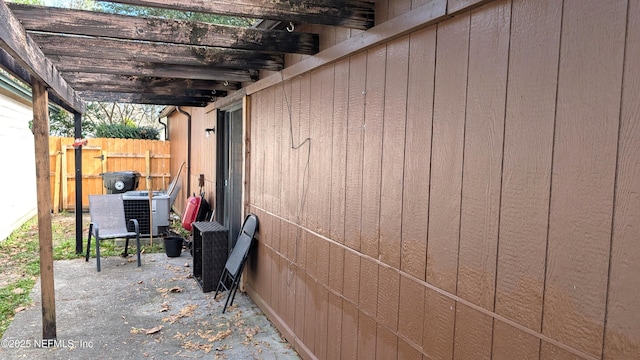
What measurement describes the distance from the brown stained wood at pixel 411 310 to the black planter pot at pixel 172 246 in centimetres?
469

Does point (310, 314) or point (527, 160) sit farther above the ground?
point (527, 160)

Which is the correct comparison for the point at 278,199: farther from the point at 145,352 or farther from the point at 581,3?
the point at 581,3

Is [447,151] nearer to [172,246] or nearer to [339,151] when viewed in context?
[339,151]

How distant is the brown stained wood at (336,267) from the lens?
2.65 meters

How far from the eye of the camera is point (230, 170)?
5.73 m

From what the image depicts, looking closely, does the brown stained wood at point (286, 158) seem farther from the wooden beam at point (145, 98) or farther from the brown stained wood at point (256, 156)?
the wooden beam at point (145, 98)

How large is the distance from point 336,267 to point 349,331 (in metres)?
0.39

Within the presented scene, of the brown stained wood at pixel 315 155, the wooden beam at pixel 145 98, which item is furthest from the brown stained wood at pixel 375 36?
the wooden beam at pixel 145 98

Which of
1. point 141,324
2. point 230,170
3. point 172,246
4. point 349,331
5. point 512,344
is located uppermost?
point 230,170

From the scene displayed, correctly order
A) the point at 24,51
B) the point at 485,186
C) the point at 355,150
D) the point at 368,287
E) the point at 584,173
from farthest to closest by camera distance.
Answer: the point at 24,51, the point at 355,150, the point at 368,287, the point at 485,186, the point at 584,173

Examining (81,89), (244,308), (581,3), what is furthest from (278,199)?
(81,89)

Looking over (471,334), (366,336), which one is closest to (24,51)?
(366,336)

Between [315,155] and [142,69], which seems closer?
[315,155]

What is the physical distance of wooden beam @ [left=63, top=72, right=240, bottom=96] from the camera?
465cm
